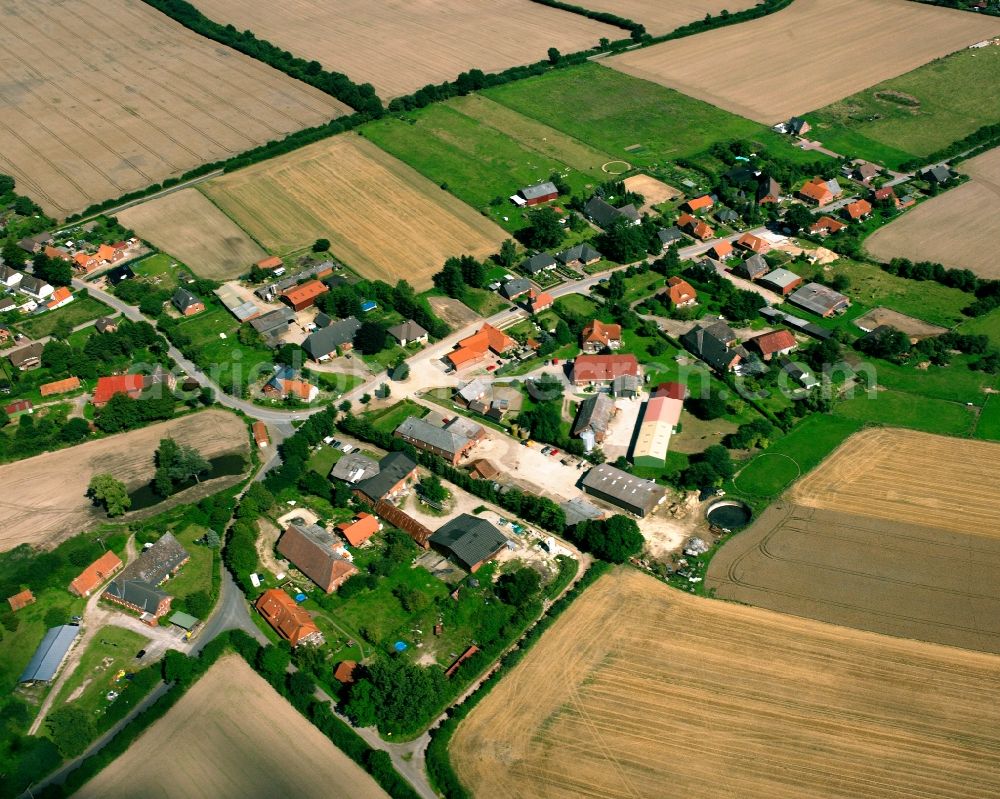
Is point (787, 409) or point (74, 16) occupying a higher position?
point (74, 16)

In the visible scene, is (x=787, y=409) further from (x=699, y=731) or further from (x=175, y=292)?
(x=175, y=292)

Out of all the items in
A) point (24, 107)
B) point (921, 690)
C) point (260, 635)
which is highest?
point (24, 107)

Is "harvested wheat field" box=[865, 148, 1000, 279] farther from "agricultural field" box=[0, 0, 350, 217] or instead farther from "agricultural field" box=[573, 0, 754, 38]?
"agricultural field" box=[0, 0, 350, 217]

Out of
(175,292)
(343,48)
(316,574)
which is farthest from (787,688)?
(343,48)

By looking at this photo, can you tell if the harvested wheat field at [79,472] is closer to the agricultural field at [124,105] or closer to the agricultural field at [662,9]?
the agricultural field at [124,105]

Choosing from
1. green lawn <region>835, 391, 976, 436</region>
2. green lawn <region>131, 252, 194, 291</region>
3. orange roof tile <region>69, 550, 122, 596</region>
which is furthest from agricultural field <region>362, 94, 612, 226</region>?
orange roof tile <region>69, 550, 122, 596</region>

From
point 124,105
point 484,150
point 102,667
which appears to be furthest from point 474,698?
point 124,105

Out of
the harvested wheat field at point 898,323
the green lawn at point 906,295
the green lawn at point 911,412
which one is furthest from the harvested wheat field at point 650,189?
the green lawn at point 911,412

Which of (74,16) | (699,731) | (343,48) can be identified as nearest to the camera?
(699,731)
